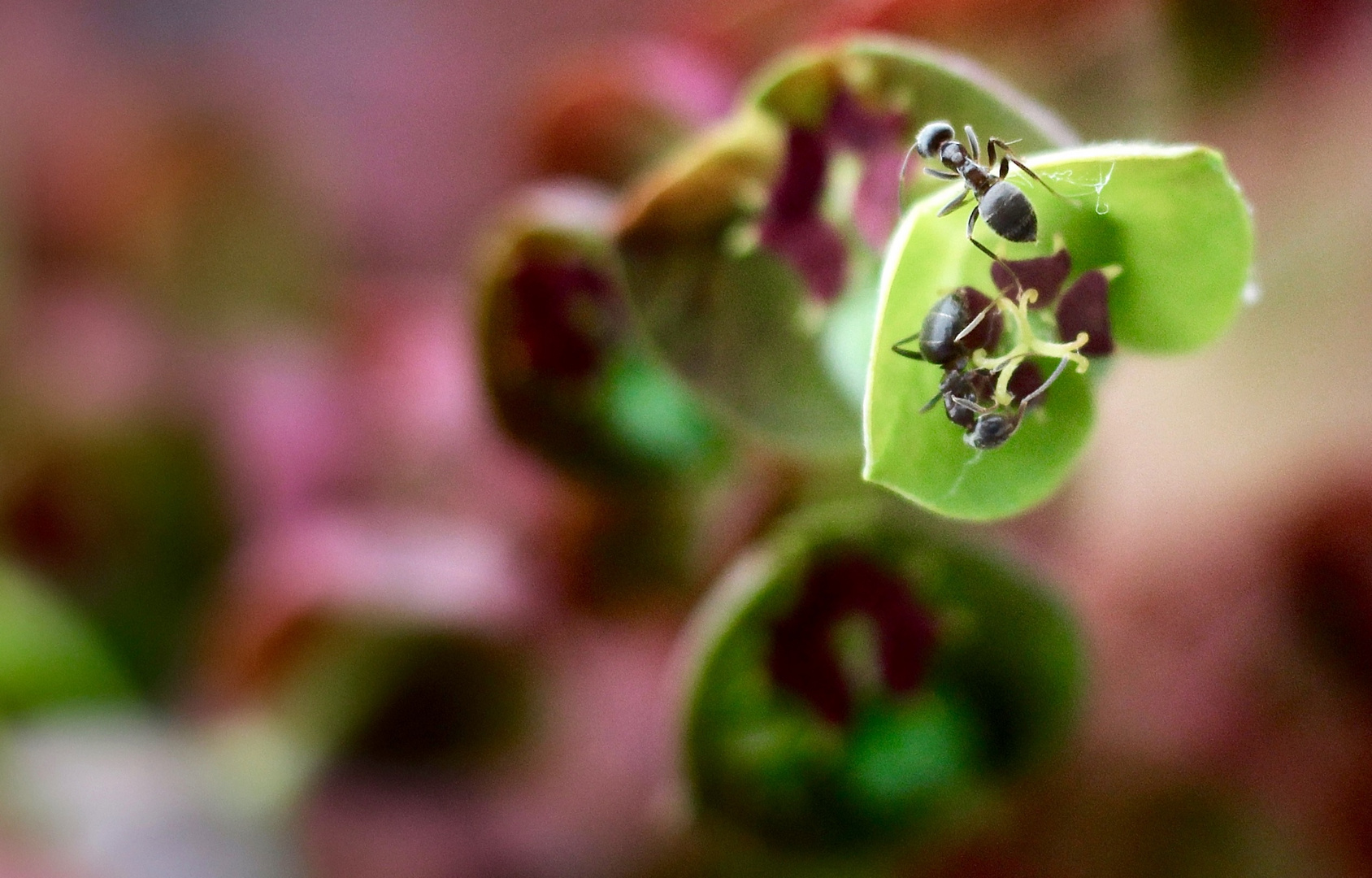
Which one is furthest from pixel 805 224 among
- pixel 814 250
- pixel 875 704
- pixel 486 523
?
pixel 486 523

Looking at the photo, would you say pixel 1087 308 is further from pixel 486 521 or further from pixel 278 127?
pixel 278 127

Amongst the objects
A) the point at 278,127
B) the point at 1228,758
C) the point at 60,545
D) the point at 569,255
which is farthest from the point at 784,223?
the point at 278,127

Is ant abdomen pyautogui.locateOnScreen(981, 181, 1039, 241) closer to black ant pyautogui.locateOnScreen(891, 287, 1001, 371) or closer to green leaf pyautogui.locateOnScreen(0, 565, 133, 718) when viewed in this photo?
black ant pyautogui.locateOnScreen(891, 287, 1001, 371)

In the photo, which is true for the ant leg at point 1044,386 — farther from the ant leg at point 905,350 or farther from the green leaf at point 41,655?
Answer: the green leaf at point 41,655

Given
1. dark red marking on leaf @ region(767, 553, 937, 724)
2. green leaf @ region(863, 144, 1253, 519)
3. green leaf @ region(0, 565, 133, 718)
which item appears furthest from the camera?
green leaf @ region(0, 565, 133, 718)

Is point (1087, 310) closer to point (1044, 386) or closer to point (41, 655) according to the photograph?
point (1044, 386)

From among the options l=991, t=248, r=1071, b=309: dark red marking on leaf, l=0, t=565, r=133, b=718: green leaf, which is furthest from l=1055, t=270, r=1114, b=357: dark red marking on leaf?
l=0, t=565, r=133, b=718: green leaf
